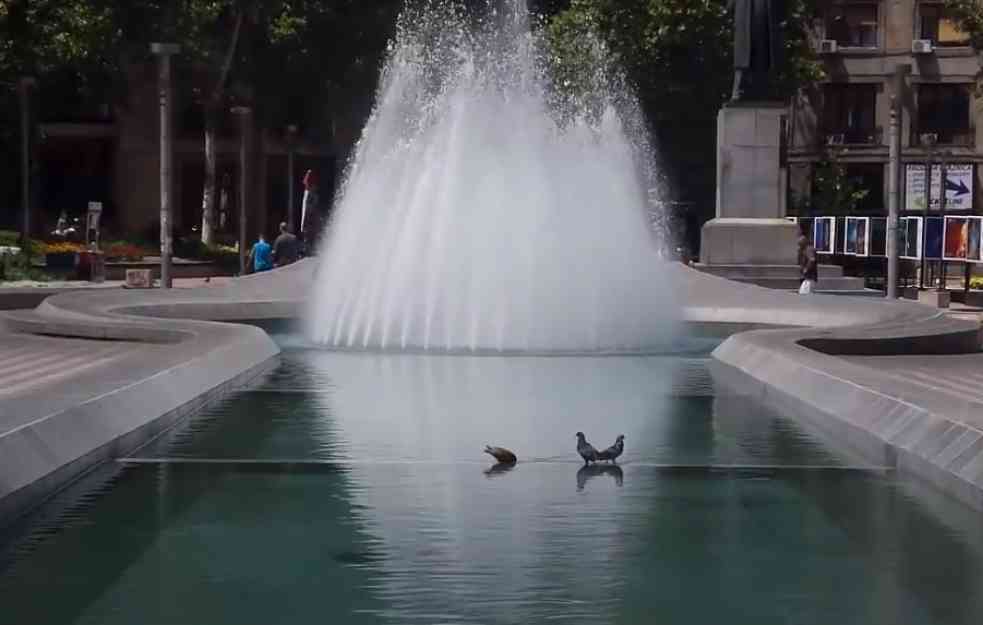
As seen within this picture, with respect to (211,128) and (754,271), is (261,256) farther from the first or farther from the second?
(211,128)

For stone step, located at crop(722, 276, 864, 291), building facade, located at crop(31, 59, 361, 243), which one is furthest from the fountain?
building facade, located at crop(31, 59, 361, 243)

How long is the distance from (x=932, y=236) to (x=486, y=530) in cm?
3764

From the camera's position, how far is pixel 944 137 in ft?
277

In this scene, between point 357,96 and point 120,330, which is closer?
point 120,330

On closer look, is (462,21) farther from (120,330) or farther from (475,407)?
(475,407)

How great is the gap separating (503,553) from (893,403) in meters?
5.24

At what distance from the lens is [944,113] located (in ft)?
279

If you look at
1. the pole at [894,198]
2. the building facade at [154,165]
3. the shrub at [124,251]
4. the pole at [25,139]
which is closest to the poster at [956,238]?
the pole at [894,198]

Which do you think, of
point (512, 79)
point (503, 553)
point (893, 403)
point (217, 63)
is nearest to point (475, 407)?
point (893, 403)

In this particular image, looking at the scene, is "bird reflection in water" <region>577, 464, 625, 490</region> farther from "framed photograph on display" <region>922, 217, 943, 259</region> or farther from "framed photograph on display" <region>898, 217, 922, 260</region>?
"framed photograph on display" <region>898, 217, 922, 260</region>

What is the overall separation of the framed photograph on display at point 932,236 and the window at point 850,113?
37551 mm

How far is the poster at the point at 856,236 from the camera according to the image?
5509 cm

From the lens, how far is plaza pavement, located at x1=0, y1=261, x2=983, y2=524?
13.5 metres

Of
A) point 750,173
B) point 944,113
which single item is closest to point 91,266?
point 750,173
